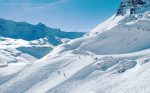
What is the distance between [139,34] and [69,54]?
15808 millimetres

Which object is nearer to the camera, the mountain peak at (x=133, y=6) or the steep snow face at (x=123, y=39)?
the steep snow face at (x=123, y=39)

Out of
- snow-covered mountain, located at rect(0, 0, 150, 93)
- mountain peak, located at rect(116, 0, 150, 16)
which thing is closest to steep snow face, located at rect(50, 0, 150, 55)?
snow-covered mountain, located at rect(0, 0, 150, 93)

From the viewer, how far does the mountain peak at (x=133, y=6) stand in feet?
340

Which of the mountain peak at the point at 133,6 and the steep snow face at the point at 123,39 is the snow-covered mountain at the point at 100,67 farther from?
the mountain peak at the point at 133,6

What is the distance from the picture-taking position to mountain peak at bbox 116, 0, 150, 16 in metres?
104

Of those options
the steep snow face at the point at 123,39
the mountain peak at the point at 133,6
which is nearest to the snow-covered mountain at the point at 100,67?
the steep snow face at the point at 123,39

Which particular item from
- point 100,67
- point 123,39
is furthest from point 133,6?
point 100,67

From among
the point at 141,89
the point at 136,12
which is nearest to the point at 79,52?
the point at 136,12

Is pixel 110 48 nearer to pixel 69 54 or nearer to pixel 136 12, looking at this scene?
pixel 69 54

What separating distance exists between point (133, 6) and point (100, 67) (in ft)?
130

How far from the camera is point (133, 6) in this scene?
344 feet

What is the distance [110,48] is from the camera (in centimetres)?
8306

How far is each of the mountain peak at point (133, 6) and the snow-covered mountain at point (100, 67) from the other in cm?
106

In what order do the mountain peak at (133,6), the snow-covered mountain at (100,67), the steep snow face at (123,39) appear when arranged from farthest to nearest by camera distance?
the mountain peak at (133,6)
the steep snow face at (123,39)
the snow-covered mountain at (100,67)
